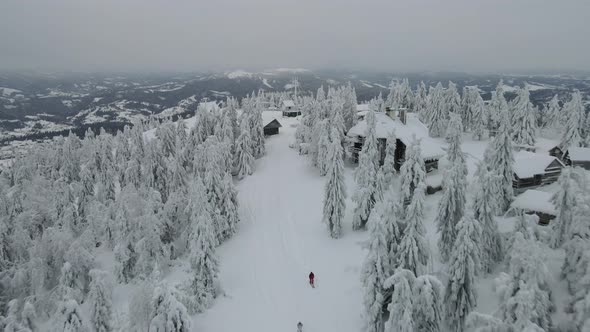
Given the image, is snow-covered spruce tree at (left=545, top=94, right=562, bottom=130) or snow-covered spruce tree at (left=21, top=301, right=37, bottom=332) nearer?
snow-covered spruce tree at (left=21, top=301, right=37, bottom=332)

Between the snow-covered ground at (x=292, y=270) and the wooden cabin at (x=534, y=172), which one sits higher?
the wooden cabin at (x=534, y=172)

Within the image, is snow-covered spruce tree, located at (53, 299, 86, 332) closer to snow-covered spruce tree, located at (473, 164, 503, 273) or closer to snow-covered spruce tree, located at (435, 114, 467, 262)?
snow-covered spruce tree, located at (435, 114, 467, 262)

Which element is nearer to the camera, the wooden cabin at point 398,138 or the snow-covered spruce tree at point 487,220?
the snow-covered spruce tree at point 487,220

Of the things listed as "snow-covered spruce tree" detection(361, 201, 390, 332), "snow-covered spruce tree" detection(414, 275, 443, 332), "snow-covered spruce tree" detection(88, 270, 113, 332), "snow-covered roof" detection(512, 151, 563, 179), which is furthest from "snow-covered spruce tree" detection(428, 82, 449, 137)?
"snow-covered spruce tree" detection(88, 270, 113, 332)

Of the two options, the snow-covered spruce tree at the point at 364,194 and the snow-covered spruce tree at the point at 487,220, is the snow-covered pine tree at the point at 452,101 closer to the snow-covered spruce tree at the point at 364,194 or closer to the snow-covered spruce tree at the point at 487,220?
the snow-covered spruce tree at the point at 364,194

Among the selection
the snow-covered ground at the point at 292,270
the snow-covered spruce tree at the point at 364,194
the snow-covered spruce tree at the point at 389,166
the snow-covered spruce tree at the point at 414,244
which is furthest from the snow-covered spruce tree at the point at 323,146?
the snow-covered spruce tree at the point at 414,244

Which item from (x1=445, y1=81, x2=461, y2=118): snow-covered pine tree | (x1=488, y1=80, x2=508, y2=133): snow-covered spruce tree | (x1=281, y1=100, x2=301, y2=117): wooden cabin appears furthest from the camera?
(x1=281, y1=100, x2=301, y2=117): wooden cabin
